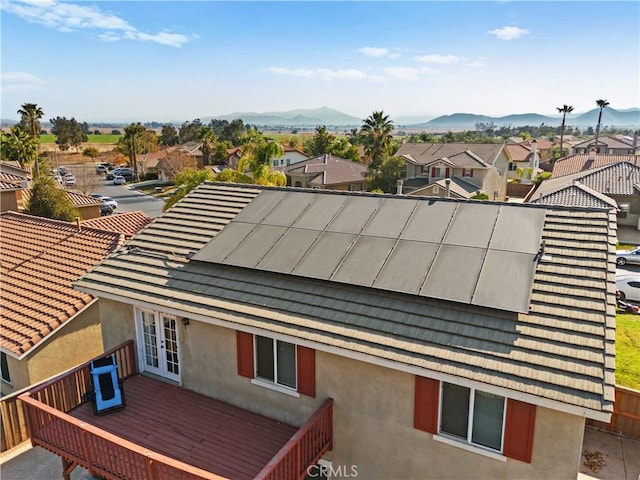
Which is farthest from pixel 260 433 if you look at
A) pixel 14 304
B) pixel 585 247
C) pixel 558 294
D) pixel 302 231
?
pixel 14 304

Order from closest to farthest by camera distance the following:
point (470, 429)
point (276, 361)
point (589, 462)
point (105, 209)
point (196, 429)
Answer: point (470, 429), point (196, 429), point (276, 361), point (589, 462), point (105, 209)

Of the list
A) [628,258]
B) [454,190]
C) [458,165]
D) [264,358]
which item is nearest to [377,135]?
[458,165]

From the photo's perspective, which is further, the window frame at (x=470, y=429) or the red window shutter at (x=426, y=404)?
the red window shutter at (x=426, y=404)

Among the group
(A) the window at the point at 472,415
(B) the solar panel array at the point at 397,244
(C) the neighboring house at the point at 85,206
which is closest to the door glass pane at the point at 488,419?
(A) the window at the point at 472,415

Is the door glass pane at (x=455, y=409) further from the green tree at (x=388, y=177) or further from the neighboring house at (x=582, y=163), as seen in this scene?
the neighboring house at (x=582, y=163)

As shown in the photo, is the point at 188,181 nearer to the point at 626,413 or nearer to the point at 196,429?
the point at 196,429

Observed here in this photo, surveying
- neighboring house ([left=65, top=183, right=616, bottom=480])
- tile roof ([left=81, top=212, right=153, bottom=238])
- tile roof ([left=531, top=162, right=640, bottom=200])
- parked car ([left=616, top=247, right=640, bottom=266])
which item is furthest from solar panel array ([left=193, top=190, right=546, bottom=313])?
tile roof ([left=531, top=162, right=640, bottom=200])
